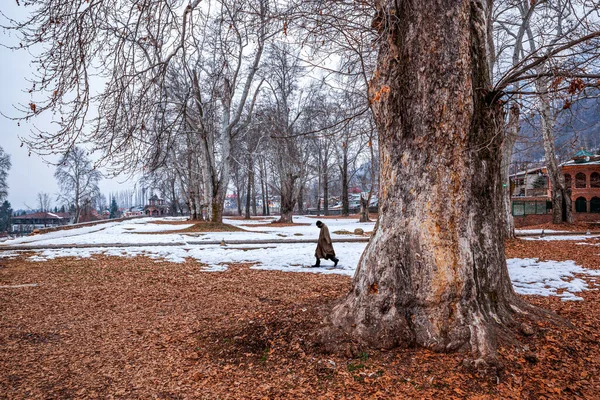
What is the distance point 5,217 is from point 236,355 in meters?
55.4

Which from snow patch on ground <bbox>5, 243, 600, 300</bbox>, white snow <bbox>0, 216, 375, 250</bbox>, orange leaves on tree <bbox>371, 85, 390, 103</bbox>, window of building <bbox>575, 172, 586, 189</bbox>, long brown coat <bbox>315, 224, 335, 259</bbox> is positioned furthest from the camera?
window of building <bbox>575, 172, 586, 189</bbox>

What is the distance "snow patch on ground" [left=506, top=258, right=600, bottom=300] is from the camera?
18.8ft

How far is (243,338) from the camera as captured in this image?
154 inches

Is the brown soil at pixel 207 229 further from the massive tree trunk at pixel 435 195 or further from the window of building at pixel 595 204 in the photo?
the window of building at pixel 595 204

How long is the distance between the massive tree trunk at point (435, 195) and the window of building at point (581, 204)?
1045 inches

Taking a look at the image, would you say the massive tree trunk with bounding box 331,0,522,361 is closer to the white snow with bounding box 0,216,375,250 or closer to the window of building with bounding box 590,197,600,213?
the white snow with bounding box 0,216,375,250

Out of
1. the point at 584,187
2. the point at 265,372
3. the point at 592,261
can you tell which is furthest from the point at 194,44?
the point at 584,187

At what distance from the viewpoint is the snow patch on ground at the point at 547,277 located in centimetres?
573

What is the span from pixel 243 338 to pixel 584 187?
92.1ft

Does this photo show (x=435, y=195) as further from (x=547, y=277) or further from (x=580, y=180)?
(x=580, y=180)

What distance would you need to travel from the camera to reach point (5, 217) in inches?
1764

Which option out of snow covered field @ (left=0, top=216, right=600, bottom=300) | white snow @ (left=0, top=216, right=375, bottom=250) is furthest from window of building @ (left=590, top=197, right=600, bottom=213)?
snow covered field @ (left=0, top=216, right=600, bottom=300)

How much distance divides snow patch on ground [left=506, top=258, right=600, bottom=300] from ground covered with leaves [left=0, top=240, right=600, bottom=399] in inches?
14.7

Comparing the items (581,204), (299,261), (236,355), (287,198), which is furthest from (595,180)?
(236,355)
